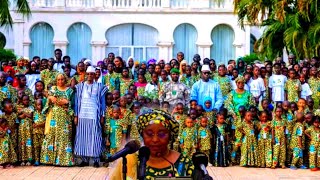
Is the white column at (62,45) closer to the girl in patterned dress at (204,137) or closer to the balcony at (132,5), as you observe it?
the balcony at (132,5)

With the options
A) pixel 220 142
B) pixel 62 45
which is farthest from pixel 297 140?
pixel 62 45

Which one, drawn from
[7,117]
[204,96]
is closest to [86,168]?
[7,117]

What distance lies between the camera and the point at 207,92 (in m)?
12.9

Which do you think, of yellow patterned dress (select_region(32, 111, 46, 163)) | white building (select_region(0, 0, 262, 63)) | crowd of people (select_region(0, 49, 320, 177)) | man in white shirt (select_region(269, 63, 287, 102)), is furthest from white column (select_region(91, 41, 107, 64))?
yellow patterned dress (select_region(32, 111, 46, 163))

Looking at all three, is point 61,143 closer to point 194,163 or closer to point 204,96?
point 204,96

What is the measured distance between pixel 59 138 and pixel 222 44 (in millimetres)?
17601

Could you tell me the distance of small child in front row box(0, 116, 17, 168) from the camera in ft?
38.9

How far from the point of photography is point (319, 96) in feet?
44.9

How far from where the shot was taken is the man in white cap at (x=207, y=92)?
1292 centimetres

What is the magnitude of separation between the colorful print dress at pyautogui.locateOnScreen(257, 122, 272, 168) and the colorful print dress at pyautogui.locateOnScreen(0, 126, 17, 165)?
14.3ft

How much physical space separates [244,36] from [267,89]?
1441cm

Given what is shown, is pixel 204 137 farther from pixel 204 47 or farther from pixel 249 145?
pixel 204 47

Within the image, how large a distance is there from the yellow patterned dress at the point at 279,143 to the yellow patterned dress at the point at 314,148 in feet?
1.45

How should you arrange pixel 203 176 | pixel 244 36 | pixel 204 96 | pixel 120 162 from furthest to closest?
pixel 244 36
pixel 204 96
pixel 120 162
pixel 203 176
